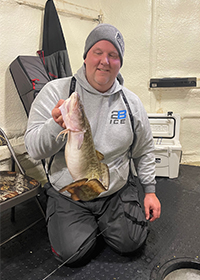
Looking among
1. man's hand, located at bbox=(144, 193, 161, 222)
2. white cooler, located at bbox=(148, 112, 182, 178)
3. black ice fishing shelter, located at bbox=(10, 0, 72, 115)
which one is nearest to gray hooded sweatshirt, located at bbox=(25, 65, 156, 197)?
man's hand, located at bbox=(144, 193, 161, 222)

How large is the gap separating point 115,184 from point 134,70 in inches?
67.6

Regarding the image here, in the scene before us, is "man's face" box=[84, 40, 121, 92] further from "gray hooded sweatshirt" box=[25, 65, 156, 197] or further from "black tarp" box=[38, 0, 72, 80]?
"black tarp" box=[38, 0, 72, 80]

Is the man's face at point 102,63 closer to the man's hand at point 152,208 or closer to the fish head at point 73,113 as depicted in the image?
the fish head at point 73,113

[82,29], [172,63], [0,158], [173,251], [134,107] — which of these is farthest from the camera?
[172,63]

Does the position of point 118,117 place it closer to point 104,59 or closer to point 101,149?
point 101,149

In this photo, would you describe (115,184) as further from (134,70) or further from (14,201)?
(134,70)

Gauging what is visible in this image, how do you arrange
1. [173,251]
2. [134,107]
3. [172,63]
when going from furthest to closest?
1. [172,63]
2. [173,251]
3. [134,107]

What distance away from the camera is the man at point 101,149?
2.93 feet

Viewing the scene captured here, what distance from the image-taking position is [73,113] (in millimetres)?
692

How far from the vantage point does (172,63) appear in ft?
7.95

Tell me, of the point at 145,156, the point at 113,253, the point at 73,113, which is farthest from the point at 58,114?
the point at 113,253

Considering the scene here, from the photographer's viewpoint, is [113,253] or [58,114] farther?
[113,253]

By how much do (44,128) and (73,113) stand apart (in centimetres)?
22

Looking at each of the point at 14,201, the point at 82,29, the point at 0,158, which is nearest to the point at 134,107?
the point at 14,201
